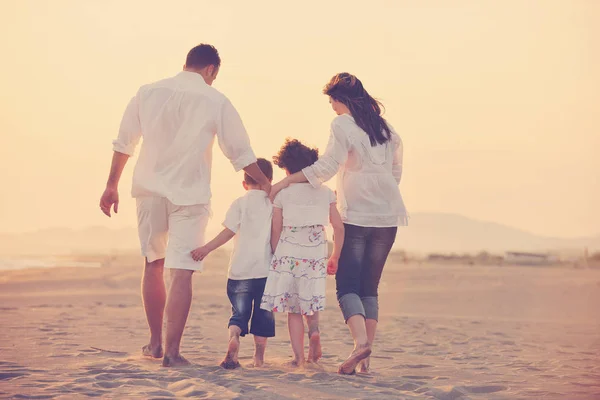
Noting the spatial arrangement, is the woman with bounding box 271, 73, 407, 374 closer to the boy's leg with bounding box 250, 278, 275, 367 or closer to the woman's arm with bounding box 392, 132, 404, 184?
the woman's arm with bounding box 392, 132, 404, 184

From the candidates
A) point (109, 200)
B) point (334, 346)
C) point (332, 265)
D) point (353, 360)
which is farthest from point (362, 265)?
point (334, 346)

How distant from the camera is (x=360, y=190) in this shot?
5.32m

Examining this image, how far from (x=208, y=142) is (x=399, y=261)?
16254 millimetres

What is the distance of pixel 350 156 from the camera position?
5.37 meters

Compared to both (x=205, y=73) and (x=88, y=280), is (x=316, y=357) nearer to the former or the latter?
(x=205, y=73)

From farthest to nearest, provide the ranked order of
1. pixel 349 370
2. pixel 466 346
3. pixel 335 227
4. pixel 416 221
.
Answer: pixel 416 221, pixel 466 346, pixel 335 227, pixel 349 370

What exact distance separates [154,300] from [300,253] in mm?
1048

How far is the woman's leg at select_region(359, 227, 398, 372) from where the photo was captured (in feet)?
17.6

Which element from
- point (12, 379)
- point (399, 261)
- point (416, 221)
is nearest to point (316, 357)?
point (12, 379)

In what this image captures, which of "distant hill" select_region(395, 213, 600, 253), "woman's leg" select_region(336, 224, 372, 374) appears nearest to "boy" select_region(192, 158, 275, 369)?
"woman's leg" select_region(336, 224, 372, 374)

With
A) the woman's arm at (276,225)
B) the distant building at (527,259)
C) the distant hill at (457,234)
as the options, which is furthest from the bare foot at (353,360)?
the distant hill at (457,234)

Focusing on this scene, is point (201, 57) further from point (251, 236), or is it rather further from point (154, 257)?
point (154, 257)

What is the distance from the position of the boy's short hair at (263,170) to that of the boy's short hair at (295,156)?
189mm

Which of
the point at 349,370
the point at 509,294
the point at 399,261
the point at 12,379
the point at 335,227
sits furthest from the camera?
the point at 399,261
